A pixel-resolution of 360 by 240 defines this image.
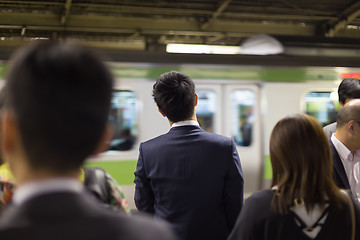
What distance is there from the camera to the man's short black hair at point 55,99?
0.75 m

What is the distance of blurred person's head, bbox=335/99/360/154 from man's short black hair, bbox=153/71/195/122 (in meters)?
0.94

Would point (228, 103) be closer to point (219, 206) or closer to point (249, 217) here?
point (219, 206)

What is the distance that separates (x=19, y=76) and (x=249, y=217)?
983mm

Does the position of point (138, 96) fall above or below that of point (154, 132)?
above

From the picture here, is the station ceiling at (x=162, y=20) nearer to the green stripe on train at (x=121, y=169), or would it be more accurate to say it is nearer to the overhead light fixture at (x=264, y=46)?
the overhead light fixture at (x=264, y=46)

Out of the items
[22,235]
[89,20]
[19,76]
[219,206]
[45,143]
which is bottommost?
[219,206]

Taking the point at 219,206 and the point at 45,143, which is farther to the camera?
the point at 219,206

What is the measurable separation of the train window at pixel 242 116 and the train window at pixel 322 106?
0.80 m

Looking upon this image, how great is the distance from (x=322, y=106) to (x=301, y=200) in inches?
171

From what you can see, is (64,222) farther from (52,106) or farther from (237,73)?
(237,73)

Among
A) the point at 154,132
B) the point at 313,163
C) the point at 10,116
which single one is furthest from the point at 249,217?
the point at 154,132

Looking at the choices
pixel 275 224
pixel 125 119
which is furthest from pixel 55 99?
pixel 125 119

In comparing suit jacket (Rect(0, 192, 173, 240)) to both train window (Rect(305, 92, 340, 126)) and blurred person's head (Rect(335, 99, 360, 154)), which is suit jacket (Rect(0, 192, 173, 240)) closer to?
blurred person's head (Rect(335, 99, 360, 154))

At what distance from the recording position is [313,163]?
1.44 m
